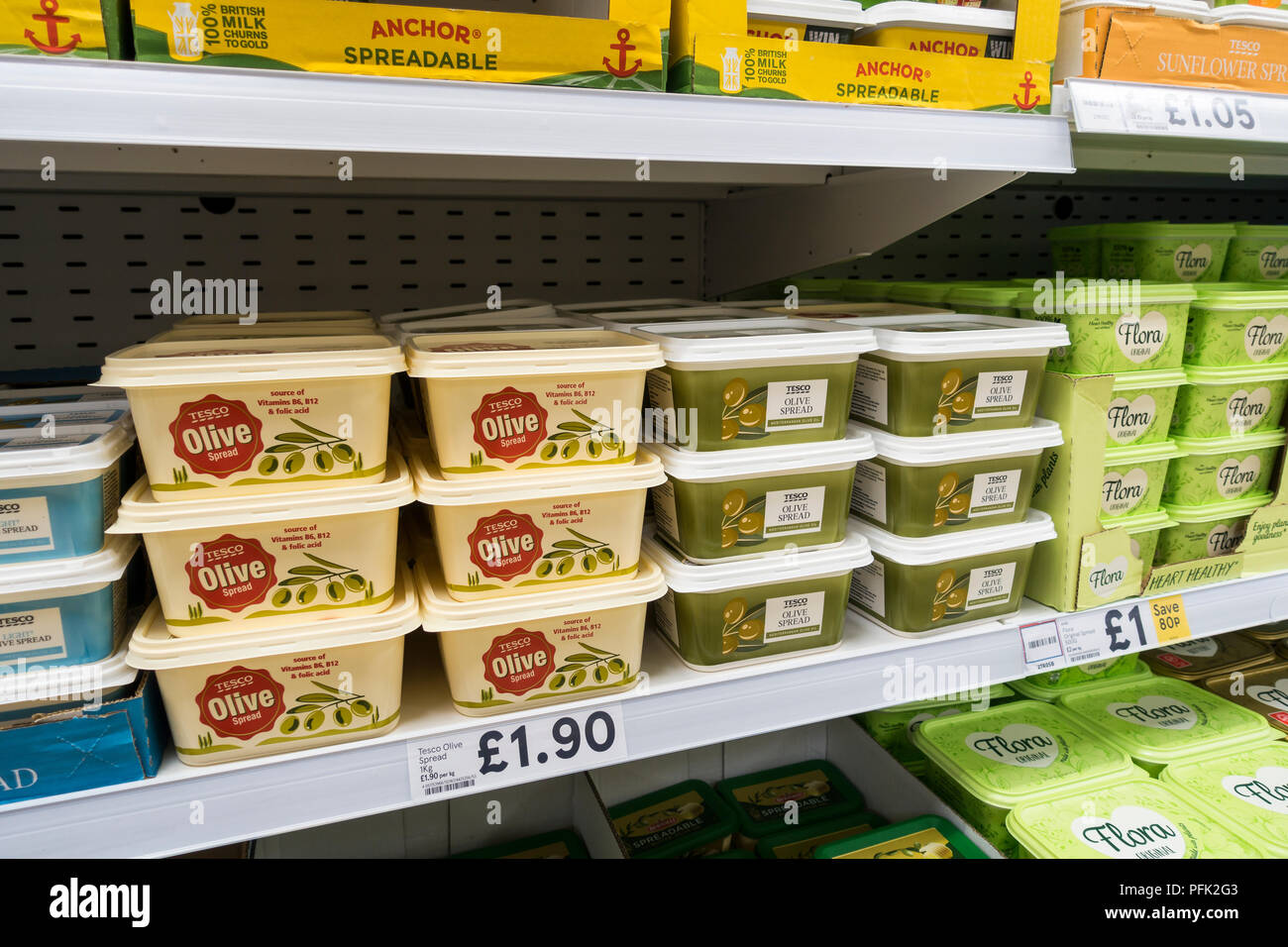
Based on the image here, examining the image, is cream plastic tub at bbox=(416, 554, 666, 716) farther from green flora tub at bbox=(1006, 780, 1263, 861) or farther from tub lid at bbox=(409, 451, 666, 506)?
green flora tub at bbox=(1006, 780, 1263, 861)

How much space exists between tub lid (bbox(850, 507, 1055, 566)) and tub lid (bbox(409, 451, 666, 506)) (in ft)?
1.12

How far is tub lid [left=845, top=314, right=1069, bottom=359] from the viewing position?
1.06 m

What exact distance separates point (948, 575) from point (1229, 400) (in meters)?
0.56

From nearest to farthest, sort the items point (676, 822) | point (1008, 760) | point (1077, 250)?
point (1008, 760), point (676, 822), point (1077, 250)

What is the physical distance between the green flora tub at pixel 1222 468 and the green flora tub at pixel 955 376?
0.32 meters

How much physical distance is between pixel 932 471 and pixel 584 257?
83 centimetres

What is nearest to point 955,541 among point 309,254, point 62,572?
point 62,572

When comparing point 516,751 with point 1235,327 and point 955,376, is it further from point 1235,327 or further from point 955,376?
point 1235,327

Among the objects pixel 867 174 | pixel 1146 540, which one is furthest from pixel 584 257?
pixel 1146 540

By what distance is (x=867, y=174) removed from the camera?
1.34 meters

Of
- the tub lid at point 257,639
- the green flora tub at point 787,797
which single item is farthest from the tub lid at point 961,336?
the green flora tub at point 787,797

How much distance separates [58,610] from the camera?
81 cm

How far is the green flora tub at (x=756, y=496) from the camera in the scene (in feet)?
3.30

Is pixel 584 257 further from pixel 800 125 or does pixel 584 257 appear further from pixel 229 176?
pixel 800 125
